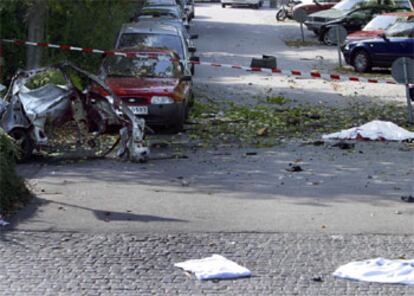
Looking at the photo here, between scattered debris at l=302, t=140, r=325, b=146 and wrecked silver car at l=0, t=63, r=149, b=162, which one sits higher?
wrecked silver car at l=0, t=63, r=149, b=162

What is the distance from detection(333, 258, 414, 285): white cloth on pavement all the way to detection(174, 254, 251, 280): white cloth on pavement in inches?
34.2

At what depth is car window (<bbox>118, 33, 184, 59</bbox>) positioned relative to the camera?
64.6ft

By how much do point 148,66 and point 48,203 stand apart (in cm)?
699

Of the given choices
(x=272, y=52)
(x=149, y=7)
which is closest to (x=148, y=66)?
(x=272, y=52)

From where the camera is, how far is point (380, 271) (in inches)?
318

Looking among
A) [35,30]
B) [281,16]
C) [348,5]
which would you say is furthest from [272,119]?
[281,16]

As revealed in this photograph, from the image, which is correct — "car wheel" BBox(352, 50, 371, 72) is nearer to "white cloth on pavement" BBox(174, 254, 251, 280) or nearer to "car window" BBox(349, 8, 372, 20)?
"car window" BBox(349, 8, 372, 20)

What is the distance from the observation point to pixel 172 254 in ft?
28.4

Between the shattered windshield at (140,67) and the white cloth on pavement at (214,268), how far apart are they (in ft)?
29.7

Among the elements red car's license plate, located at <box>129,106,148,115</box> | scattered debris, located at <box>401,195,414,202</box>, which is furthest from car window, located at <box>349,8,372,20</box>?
scattered debris, located at <box>401,195,414,202</box>

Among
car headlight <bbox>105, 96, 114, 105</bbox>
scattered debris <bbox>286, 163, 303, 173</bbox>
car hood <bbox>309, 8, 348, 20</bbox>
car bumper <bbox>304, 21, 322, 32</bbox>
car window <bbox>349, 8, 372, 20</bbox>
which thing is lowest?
car bumper <bbox>304, 21, 322, 32</bbox>

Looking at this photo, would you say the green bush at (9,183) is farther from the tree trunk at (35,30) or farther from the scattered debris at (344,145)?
the tree trunk at (35,30)

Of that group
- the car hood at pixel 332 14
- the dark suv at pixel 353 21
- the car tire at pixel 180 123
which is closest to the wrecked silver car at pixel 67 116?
the car tire at pixel 180 123

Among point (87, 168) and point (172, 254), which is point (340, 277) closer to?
point (172, 254)
